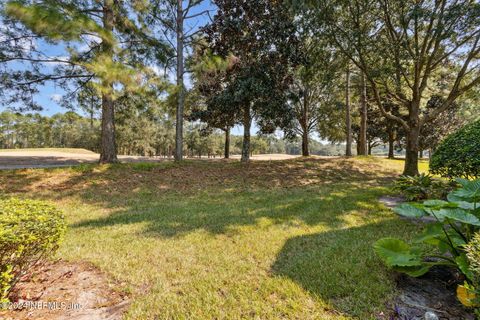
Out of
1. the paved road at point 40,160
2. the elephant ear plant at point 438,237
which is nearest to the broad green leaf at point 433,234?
the elephant ear plant at point 438,237

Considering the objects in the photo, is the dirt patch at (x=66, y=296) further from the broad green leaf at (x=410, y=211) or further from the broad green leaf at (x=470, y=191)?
the broad green leaf at (x=470, y=191)

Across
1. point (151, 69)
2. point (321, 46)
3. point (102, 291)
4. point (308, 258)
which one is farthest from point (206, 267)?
point (321, 46)

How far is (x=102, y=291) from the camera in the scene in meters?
2.16

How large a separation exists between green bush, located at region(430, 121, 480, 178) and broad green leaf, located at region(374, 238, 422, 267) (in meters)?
2.75

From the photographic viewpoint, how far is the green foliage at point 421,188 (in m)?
5.06

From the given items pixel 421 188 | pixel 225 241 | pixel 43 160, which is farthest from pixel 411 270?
pixel 43 160

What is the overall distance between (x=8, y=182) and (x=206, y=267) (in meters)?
7.18

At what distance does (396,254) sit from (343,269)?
52 centimetres

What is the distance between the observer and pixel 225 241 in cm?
329

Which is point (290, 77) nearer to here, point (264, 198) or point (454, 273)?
point (264, 198)

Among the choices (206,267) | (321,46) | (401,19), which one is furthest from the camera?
(321,46)

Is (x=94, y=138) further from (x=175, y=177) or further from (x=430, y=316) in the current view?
(x=430, y=316)

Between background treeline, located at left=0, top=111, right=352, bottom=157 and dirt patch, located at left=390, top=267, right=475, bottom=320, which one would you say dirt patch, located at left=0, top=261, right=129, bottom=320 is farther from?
background treeline, located at left=0, top=111, right=352, bottom=157

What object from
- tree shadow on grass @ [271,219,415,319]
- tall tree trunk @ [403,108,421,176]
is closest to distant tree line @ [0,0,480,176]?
tall tree trunk @ [403,108,421,176]
